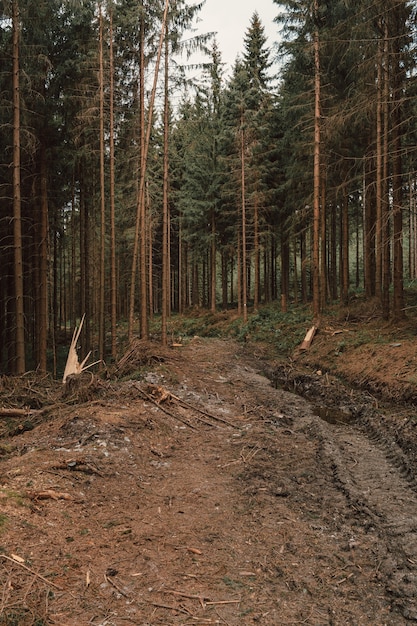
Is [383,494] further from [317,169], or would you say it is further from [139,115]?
[139,115]

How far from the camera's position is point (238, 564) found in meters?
3.92

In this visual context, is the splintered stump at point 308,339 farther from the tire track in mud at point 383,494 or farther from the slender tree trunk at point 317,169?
the tire track in mud at point 383,494

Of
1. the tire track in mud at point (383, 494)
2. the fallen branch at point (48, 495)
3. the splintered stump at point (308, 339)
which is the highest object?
the splintered stump at point (308, 339)

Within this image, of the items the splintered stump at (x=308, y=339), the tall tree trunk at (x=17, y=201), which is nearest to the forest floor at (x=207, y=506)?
the tall tree trunk at (x=17, y=201)

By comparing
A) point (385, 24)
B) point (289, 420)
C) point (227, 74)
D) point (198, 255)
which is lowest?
point (289, 420)

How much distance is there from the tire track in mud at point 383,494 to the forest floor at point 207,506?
20 millimetres

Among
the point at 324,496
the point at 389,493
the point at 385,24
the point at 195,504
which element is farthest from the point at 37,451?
the point at 385,24

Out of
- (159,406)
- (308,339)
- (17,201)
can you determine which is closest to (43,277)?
(17,201)

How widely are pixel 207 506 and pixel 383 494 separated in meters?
2.35

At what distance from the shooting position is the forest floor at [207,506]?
330 cm

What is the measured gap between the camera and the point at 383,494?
5309 mm

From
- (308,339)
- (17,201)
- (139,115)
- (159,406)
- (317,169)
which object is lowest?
(159,406)

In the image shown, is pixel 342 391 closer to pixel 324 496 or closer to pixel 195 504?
pixel 324 496

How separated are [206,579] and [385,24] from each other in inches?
636
